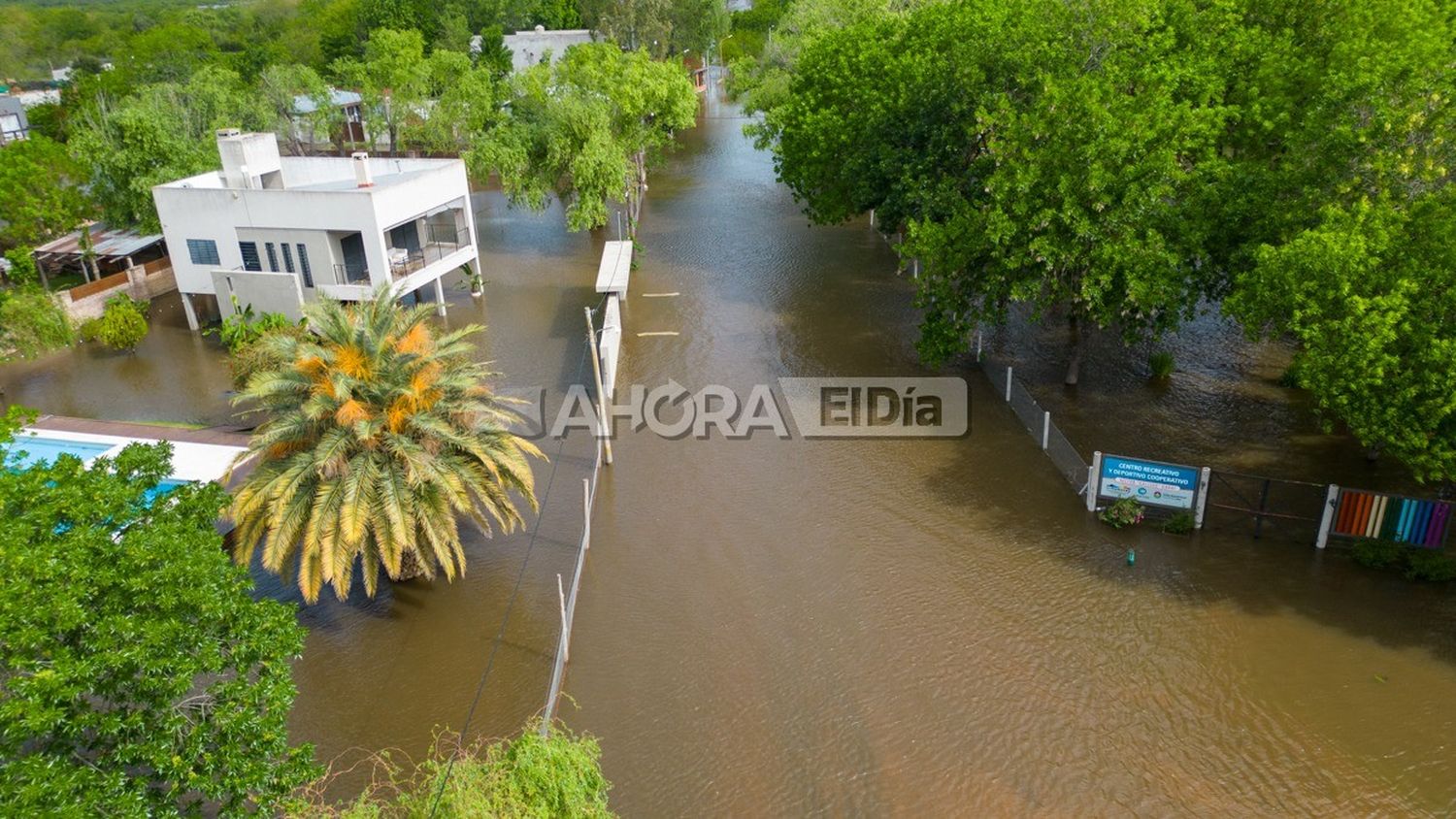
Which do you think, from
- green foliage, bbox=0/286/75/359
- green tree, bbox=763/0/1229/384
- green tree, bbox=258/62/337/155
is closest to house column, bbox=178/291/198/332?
green foliage, bbox=0/286/75/359

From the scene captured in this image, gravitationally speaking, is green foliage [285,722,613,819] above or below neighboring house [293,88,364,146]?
below

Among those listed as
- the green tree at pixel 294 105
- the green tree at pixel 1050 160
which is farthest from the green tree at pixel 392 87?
the green tree at pixel 1050 160

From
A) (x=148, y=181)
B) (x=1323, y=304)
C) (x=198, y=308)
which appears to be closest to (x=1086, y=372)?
(x=1323, y=304)

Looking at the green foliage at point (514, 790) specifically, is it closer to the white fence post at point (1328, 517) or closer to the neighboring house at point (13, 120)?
the white fence post at point (1328, 517)

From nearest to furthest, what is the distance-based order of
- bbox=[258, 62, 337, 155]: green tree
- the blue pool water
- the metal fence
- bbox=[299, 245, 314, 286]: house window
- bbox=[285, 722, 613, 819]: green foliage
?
bbox=[285, 722, 613, 819]: green foliage < the blue pool water < the metal fence < bbox=[299, 245, 314, 286]: house window < bbox=[258, 62, 337, 155]: green tree

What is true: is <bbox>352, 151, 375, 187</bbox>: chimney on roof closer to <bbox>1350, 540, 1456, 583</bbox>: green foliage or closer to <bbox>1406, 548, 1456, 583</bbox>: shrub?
<bbox>1350, 540, 1456, 583</bbox>: green foliage
